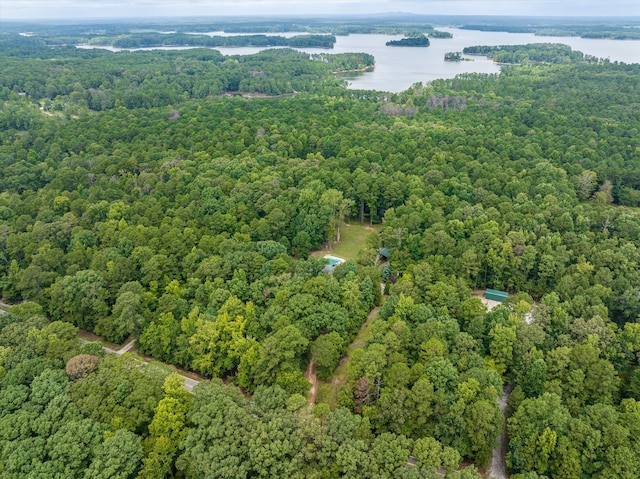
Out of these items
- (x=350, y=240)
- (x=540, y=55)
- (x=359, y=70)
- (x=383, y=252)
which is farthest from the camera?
(x=540, y=55)

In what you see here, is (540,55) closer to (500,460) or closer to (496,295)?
(496,295)

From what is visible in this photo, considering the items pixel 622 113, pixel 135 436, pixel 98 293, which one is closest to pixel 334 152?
pixel 98 293

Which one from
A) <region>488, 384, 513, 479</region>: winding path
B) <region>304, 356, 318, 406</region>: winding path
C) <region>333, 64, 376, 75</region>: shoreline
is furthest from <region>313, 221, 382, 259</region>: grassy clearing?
<region>333, 64, 376, 75</region>: shoreline

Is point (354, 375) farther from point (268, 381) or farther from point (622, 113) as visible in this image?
point (622, 113)

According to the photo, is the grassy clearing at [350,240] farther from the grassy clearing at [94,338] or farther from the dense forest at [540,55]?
the dense forest at [540,55]

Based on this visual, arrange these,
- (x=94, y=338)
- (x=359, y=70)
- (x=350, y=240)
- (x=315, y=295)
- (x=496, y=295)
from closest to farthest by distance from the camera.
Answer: (x=315, y=295), (x=94, y=338), (x=496, y=295), (x=350, y=240), (x=359, y=70)

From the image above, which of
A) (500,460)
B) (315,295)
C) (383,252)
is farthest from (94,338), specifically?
(500,460)

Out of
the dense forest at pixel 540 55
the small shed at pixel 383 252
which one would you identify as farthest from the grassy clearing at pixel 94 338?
the dense forest at pixel 540 55
